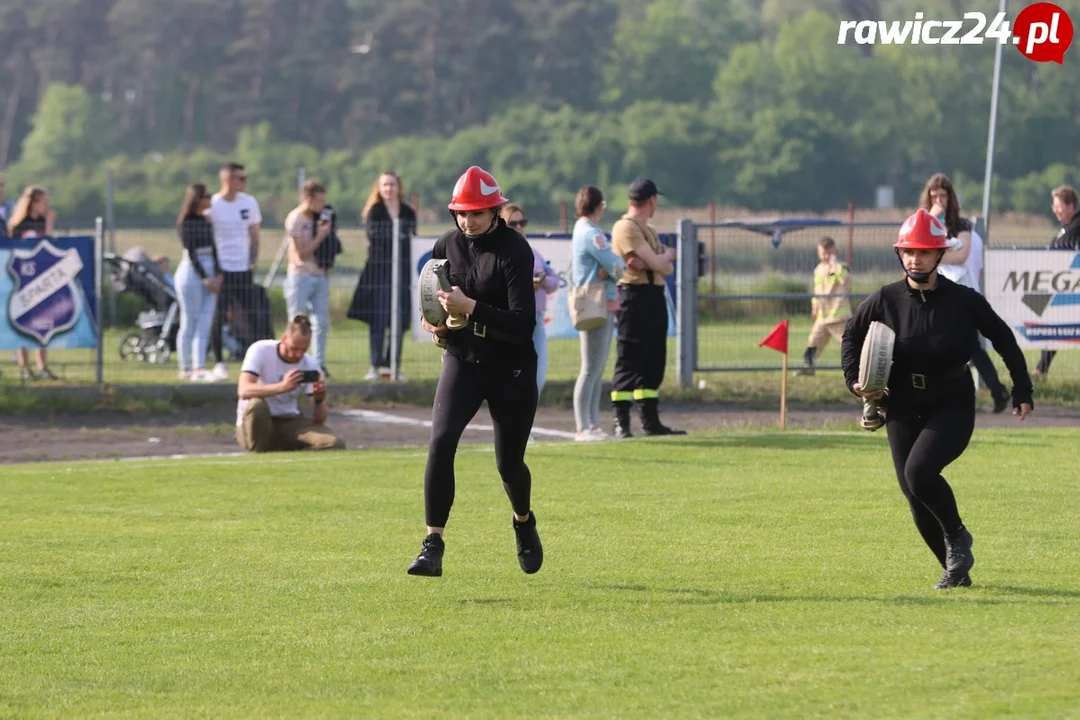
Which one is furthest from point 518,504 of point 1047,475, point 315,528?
point 1047,475

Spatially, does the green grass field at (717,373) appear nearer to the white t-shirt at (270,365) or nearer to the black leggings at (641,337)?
the black leggings at (641,337)

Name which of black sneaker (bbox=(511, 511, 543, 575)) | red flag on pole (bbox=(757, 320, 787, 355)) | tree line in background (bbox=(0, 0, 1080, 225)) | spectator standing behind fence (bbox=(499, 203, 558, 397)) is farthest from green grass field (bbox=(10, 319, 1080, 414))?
tree line in background (bbox=(0, 0, 1080, 225))

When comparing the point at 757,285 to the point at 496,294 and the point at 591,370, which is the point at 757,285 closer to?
the point at 591,370

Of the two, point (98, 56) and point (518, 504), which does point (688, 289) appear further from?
point (98, 56)

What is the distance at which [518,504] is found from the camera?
29.4 feet

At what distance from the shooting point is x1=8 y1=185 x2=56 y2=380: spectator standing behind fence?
63.0 ft

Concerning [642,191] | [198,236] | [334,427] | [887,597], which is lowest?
[334,427]

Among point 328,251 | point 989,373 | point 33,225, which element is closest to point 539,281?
point 989,373

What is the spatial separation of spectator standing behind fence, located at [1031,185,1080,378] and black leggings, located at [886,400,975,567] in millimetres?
11190

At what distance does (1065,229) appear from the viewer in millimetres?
19344

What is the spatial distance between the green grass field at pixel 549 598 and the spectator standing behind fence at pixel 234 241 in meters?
6.28

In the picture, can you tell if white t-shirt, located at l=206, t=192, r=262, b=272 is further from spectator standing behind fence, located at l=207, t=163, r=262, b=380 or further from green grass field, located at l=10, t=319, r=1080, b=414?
Answer: green grass field, located at l=10, t=319, r=1080, b=414

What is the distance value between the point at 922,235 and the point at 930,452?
3.16ft

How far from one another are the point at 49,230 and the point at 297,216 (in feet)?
9.20
